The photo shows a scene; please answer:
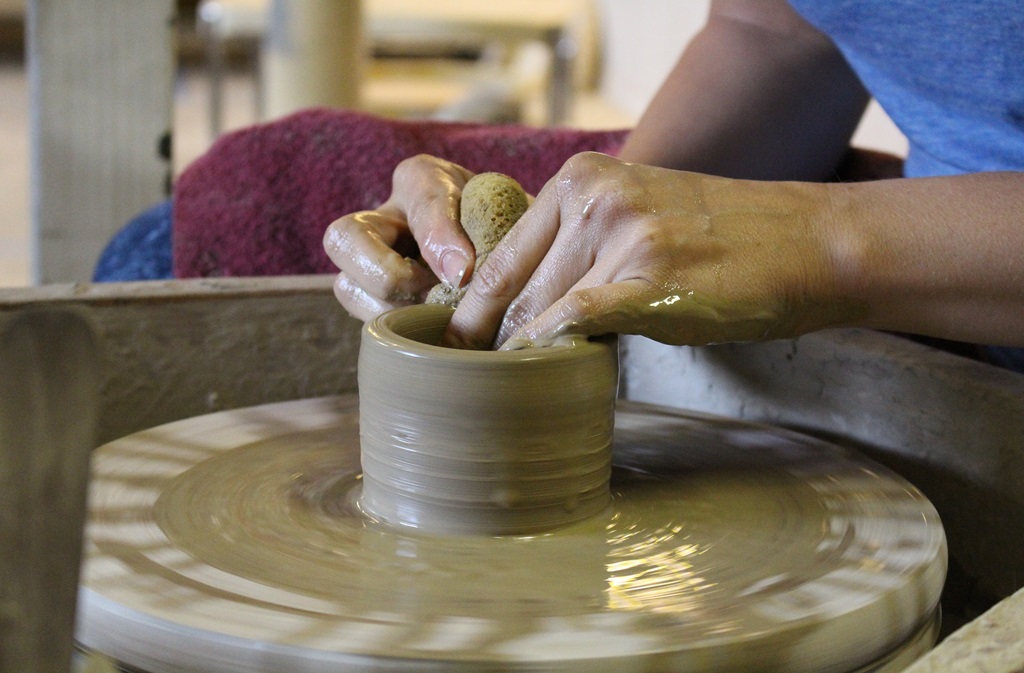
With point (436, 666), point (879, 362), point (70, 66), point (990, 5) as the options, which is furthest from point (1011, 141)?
point (70, 66)

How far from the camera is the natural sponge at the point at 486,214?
3.02 feet

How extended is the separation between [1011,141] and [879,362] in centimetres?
26

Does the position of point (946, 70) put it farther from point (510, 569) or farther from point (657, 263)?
point (510, 569)

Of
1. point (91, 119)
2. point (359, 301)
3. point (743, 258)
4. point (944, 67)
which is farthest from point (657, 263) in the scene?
point (91, 119)

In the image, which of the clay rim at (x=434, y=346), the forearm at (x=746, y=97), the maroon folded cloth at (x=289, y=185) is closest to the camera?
the clay rim at (x=434, y=346)

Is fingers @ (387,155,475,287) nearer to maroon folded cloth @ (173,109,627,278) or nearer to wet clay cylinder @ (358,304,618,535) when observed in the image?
wet clay cylinder @ (358,304,618,535)

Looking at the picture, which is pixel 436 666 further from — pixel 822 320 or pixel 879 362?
pixel 879 362

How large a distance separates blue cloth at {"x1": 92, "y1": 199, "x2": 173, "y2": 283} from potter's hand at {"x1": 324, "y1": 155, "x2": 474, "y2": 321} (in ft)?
1.95

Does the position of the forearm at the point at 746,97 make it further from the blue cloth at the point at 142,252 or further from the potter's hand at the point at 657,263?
the blue cloth at the point at 142,252

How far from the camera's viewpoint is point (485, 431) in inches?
31.0

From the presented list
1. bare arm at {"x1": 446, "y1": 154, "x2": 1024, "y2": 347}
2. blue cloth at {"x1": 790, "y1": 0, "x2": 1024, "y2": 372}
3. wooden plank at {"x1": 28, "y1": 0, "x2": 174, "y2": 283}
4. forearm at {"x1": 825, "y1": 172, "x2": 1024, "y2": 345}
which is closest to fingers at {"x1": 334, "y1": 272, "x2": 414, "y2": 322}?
bare arm at {"x1": 446, "y1": 154, "x2": 1024, "y2": 347}

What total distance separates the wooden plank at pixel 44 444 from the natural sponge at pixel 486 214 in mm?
512

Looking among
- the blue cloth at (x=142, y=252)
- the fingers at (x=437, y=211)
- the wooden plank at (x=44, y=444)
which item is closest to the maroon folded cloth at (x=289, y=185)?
the blue cloth at (x=142, y=252)

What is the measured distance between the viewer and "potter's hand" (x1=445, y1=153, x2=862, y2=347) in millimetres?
820
